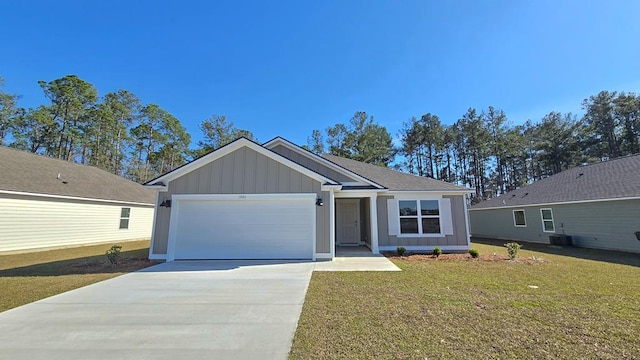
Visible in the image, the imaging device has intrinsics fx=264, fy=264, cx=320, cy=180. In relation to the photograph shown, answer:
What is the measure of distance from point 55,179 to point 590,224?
26.3m

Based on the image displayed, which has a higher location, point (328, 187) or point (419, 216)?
point (328, 187)

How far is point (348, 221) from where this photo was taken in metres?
14.0

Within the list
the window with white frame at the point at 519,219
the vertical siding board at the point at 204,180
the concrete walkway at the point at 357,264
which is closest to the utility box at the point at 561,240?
the window with white frame at the point at 519,219

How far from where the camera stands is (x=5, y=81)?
80.0 ft

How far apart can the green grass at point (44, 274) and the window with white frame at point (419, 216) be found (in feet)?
31.5

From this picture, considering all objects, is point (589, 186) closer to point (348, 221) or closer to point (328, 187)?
point (348, 221)

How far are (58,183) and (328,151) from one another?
24.0m

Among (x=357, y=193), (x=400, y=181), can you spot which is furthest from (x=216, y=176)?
(x=400, y=181)

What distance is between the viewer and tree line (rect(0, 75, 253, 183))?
84.5 feet

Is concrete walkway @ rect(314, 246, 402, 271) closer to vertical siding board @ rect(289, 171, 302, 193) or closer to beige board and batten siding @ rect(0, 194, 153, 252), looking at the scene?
vertical siding board @ rect(289, 171, 302, 193)

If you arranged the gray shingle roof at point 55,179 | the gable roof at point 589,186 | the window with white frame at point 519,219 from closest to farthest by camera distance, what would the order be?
the gray shingle roof at point 55,179 → the gable roof at point 589,186 → the window with white frame at point 519,219

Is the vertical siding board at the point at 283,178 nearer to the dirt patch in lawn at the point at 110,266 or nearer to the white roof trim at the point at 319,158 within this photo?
the white roof trim at the point at 319,158

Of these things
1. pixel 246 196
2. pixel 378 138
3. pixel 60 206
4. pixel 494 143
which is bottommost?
pixel 60 206

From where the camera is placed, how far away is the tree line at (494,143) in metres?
30.1
